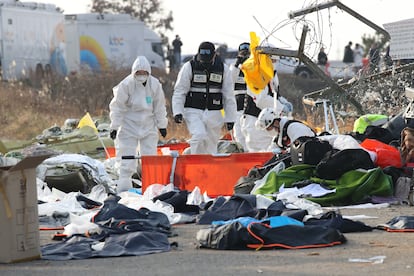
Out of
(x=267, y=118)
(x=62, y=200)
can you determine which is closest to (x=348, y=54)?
(x=267, y=118)

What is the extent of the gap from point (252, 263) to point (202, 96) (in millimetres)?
7383

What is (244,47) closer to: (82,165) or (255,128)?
(255,128)

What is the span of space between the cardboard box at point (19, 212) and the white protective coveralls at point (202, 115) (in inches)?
271

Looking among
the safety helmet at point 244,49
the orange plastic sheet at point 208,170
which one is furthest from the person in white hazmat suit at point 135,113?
the safety helmet at point 244,49

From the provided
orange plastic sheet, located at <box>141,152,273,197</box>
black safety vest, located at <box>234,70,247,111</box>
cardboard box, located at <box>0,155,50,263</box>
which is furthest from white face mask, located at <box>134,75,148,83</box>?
cardboard box, located at <box>0,155,50,263</box>

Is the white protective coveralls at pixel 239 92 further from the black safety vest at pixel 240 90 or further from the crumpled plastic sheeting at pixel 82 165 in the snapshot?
the crumpled plastic sheeting at pixel 82 165

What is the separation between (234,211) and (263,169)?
250 cm

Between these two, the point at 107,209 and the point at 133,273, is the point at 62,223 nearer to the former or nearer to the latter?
the point at 107,209

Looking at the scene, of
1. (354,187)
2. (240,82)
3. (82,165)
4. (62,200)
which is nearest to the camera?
(354,187)

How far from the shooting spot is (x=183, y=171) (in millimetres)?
12852

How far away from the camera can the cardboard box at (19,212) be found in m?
7.47

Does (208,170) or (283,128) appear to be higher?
(283,128)

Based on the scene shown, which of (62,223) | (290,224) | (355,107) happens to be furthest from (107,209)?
(355,107)

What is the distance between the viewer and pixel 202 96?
14.5 meters
